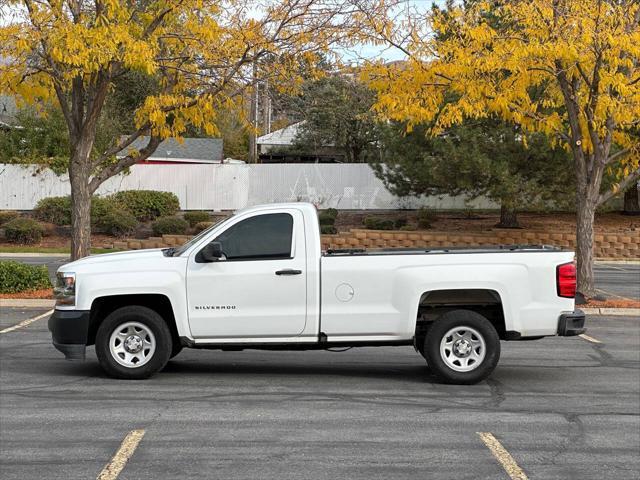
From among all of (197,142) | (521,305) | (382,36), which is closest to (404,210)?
(197,142)

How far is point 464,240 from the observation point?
29.1 m

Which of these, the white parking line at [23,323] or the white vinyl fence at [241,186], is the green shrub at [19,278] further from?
the white vinyl fence at [241,186]

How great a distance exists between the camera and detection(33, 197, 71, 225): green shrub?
3331 centimetres

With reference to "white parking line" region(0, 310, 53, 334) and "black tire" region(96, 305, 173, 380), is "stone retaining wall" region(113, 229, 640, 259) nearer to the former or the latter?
"white parking line" region(0, 310, 53, 334)

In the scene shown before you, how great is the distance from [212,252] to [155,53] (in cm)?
718

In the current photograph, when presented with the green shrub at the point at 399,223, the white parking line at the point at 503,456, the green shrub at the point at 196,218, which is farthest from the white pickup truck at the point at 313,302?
the green shrub at the point at 196,218

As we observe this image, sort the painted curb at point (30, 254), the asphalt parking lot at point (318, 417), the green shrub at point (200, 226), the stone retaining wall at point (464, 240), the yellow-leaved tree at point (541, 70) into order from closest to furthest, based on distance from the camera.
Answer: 1. the asphalt parking lot at point (318, 417)
2. the yellow-leaved tree at point (541, 70)
3. the painted curb at point (30, 254)
4. the stone retaining wall at point (464, 240)
5. the green shrub at point (200, 226)

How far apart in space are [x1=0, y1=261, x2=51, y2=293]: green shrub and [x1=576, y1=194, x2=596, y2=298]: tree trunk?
1043 centimetres

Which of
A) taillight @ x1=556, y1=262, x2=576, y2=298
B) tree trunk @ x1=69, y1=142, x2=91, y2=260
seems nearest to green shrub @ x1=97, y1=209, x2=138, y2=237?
tree trunk @ x1=69, y1=142, x2=91, y2=260

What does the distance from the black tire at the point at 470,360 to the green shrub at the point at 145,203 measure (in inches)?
1012

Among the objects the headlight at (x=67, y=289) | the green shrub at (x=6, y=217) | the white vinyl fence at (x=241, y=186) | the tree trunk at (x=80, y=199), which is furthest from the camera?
the white vinyl fence at (x=241, y=186)

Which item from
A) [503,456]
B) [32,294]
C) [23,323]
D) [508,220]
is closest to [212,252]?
[503,456]

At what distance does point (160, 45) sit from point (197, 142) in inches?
1309

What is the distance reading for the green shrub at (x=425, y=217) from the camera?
31984mm
